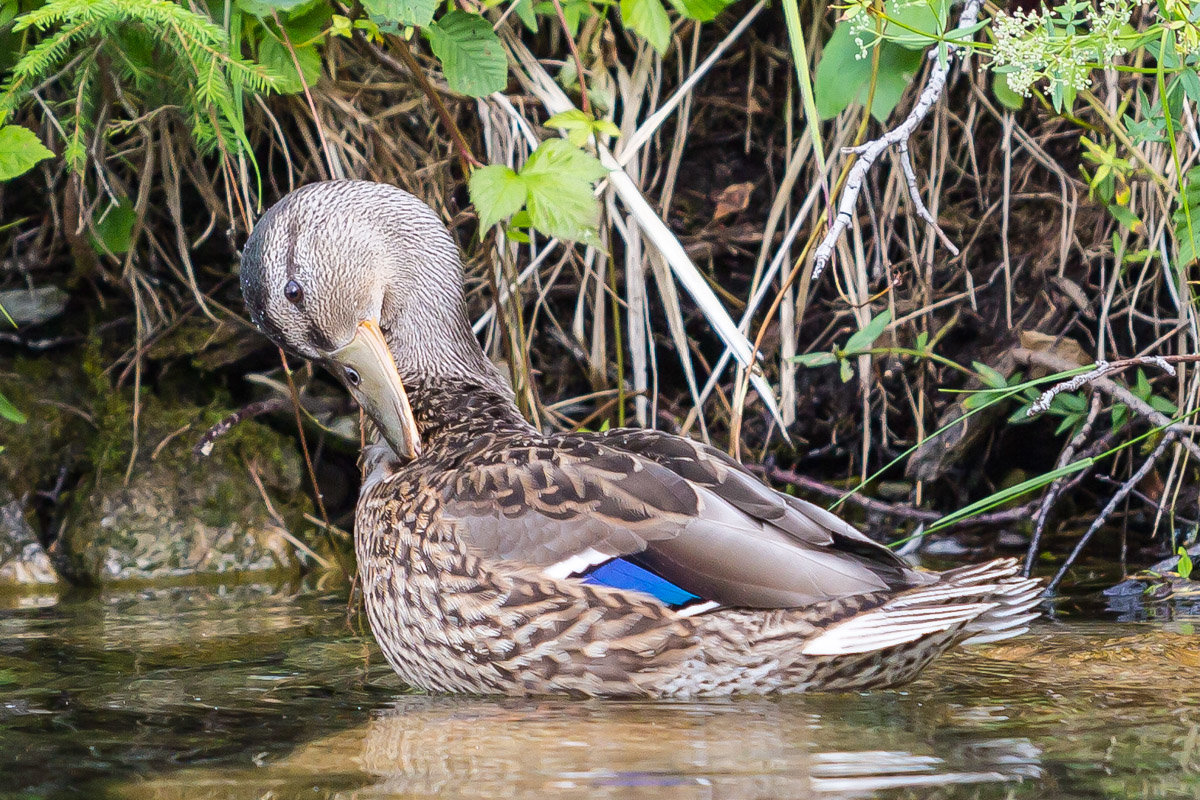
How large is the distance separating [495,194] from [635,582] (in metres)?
1.11

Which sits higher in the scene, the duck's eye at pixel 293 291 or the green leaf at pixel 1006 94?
the green leaf at pixel 1006 94

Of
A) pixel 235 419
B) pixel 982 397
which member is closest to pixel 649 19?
pixel 982 397

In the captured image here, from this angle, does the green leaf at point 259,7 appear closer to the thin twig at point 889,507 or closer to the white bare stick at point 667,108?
the white bare stick at point 667,108

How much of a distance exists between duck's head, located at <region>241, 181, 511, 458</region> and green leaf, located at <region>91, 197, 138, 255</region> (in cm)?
90

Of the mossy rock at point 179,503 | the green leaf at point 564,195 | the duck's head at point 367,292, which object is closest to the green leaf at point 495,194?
the green leaf at point 564,195

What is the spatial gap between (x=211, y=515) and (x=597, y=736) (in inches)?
106

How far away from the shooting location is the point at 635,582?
286cm

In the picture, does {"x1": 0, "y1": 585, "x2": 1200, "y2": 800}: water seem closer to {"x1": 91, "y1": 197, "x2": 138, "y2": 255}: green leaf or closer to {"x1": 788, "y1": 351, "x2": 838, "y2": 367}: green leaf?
{"x1": 788, "y1": 351, "x2": 838, "y2": 367}: green leaf

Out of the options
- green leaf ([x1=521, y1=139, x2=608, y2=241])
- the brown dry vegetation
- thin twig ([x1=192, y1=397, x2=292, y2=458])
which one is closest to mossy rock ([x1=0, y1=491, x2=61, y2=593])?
the brown dry vegetation

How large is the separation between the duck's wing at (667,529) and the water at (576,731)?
25 cm

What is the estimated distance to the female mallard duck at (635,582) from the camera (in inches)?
110

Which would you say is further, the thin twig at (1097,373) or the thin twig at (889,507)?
the thin twig at (889,507)

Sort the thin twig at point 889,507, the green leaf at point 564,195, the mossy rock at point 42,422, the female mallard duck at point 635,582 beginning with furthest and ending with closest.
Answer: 1. the mossy rock at point 42,422
2. the thin twig at point 889,507
3. the green leaf at point 564,195
4. the female mallard duck at point 635,582

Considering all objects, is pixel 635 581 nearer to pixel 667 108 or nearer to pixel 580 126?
pixel 580 126
